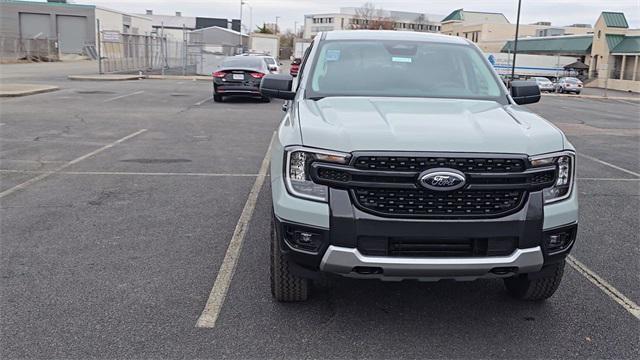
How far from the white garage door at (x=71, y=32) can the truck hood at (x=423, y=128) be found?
69.5m

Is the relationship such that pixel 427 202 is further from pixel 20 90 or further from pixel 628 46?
pixel 628 46

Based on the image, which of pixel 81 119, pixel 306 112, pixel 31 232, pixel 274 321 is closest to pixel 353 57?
pixel 306 112

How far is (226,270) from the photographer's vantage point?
4.86m

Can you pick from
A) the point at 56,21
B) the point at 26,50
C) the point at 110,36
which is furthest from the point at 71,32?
the point at 110,36

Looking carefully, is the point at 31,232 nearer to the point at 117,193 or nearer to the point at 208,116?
the point at 117,193

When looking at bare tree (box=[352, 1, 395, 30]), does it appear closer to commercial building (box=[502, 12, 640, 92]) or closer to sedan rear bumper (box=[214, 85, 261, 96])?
commercial building (box=[502, 12, 640, 92])

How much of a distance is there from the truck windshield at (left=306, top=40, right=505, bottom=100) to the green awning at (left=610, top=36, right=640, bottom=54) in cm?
5754

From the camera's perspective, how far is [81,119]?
47.5 feet

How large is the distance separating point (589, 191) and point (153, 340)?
6.56m

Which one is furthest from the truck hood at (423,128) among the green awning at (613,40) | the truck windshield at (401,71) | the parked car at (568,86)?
the green awning at (613,40)

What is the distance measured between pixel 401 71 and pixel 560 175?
185cm

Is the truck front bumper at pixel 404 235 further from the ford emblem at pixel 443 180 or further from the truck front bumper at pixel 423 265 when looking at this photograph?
the ford emblem at pixel 443 180

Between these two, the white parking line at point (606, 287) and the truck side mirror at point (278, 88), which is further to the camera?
the truck side mirror at point (278, 88)

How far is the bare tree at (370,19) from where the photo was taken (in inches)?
3570
